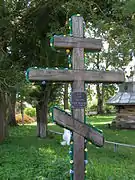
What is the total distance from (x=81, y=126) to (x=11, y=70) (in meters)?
6.35

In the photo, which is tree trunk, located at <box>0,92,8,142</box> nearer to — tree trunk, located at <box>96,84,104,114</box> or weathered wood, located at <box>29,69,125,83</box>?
weathered wood, located at <box>29,69,125,83</box>

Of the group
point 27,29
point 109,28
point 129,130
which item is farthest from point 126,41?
point 129,130

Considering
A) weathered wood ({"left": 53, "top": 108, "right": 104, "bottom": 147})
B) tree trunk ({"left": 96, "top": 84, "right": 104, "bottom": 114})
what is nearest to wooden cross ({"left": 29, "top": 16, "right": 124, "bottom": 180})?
weathered wood ({"left": 53, "top": 108, "right": 104, "bottom": 147})

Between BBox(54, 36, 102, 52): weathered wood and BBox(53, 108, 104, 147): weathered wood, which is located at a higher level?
BBox(54, 36, 102, 52): weathered wood

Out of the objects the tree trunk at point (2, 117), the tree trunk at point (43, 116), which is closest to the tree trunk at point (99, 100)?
the tree trunk at point (43, 116)

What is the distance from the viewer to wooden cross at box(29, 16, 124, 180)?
5.88m

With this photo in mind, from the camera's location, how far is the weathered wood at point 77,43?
600cm

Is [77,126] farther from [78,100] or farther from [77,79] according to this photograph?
[77,79]

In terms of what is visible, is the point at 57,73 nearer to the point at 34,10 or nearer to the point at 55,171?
the point at 55,171

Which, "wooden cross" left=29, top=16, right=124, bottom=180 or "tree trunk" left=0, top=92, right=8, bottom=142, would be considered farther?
"tree trunk" left=0, top=92, right=8, bottom=142

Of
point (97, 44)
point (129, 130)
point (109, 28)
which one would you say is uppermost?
point (109, 28)

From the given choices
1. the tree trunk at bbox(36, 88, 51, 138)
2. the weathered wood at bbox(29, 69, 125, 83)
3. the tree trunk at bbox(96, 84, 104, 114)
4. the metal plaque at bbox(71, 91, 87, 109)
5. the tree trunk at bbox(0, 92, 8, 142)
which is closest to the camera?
the weathered wood at bbox(29, 69, 125, 83)

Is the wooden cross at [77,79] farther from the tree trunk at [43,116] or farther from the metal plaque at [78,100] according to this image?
the tree trunk at [43,116]

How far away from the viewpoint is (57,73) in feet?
19.4
